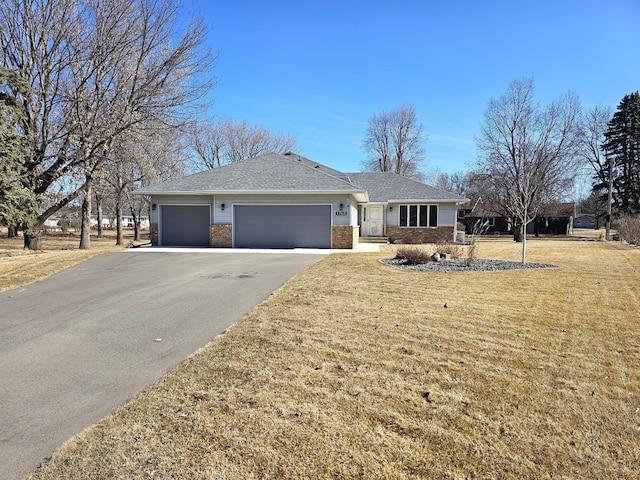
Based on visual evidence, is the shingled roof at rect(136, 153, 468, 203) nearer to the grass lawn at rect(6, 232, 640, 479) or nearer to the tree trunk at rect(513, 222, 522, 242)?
the tree trunk at rect(513, 222, 522, 242)

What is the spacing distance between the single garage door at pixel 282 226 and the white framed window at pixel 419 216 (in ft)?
25.3

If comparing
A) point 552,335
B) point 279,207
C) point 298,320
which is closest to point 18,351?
point 298,320

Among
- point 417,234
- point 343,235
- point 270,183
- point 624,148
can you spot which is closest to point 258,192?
point 270,183

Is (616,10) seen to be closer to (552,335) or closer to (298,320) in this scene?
(552,335)

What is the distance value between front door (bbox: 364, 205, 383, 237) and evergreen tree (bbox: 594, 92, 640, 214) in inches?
1242

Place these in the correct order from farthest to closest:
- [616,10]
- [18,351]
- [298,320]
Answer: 1. [616,10]
2. [298,320]
3. [18,351]

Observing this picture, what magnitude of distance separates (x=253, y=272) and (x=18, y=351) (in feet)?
19.4

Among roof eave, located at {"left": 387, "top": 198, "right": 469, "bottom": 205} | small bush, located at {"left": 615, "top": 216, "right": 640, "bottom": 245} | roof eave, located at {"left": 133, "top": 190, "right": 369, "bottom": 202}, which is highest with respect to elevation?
roof eave, located at {"left": 387, "top": 198, "right": 469, "bottom": 205}

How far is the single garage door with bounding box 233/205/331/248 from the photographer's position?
17266mm

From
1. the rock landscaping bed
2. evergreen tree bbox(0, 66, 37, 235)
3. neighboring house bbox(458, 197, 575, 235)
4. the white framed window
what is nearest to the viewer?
the rock landscaping bed

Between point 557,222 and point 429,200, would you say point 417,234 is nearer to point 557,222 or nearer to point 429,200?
point 429,200

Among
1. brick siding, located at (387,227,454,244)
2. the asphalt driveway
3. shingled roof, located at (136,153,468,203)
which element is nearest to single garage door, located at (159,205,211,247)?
shingled roof, located at (136,153,468,203)

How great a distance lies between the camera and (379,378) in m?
3.51

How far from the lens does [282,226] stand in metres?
17.4
